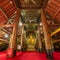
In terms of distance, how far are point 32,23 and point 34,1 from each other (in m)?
4.94

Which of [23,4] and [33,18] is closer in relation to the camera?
[23,4]

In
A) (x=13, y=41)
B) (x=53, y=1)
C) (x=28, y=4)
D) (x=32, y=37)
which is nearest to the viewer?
(x=13, y=41)

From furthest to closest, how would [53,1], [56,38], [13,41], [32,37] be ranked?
[32,37] → [56,38] → [53,1] → [13,41]

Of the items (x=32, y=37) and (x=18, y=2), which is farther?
(x=32, y=37)

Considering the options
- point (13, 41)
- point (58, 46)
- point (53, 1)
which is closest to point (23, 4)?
point (53, 1)

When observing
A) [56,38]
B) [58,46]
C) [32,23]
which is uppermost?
[32,23]

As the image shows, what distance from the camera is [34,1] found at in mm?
9375

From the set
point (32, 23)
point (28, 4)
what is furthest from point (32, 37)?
point (28, 4)

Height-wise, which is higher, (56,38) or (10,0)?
(10,0)

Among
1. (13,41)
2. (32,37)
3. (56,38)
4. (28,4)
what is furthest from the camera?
(32,37)

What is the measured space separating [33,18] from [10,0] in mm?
5189

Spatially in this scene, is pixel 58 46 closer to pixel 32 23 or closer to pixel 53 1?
pixel 32 23

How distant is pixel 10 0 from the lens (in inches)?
343

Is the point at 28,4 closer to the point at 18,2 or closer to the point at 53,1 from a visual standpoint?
the point at 18,2
